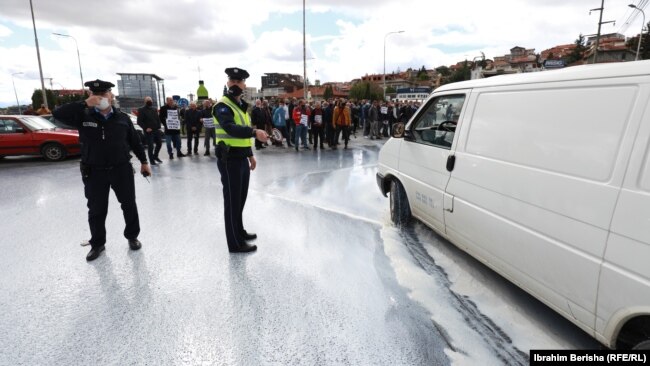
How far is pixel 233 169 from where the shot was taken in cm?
382

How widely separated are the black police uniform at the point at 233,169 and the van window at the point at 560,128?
2.17 m

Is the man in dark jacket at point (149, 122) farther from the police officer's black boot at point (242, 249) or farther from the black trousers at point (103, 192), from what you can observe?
the police officer's black boot at point (242, 249)

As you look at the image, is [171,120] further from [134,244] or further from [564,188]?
[564,188]

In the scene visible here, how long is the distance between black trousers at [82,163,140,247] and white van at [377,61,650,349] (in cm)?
333

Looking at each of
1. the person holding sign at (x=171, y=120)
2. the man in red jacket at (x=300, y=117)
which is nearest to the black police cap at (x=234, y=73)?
the person holding sign at (x=171, y=120)

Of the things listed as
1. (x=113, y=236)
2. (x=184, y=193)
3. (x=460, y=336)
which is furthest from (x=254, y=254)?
(x=184, y=193)

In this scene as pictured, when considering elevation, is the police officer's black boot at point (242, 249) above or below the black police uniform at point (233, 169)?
below

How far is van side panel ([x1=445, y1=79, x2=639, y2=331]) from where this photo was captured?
6.63 feet

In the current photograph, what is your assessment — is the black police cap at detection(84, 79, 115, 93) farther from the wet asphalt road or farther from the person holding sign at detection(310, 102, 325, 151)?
the person holding sign at detection(310, 102, 325, 151)

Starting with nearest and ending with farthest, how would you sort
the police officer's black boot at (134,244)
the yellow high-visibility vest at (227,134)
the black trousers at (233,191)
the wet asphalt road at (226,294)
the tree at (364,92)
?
the wet asphalt road at (226,294), the yellow high-visibility vest at (227,134), the black trousers at (233,191), the police officer's black boot at (134,244), the tree at (364,92)

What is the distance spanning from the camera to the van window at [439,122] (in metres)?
3.59

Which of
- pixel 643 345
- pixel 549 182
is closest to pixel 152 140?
pixel 549 182

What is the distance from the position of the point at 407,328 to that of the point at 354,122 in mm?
14915

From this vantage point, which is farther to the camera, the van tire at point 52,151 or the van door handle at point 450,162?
the van tire at point 52,151
